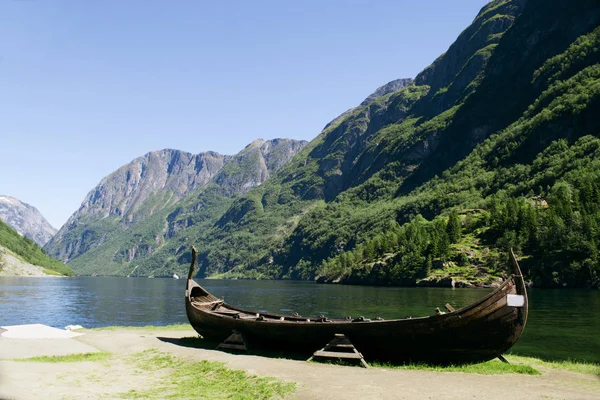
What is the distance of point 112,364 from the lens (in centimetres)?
2775

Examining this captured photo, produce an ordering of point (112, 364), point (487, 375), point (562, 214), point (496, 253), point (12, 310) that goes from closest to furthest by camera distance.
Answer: point (487, 375), point (112, 364), point (12, 310), point (562, 214), point (496, 253)

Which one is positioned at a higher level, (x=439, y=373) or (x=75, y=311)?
(x=439, y=373)

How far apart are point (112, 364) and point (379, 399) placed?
17431 millimetres

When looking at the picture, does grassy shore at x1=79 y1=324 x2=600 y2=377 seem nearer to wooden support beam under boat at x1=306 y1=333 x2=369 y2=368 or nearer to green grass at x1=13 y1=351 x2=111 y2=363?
wooden support beam under boat at x1=306 y1=333 x2=369 y2=368

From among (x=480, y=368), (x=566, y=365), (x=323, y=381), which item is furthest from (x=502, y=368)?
(x=323, y=381)

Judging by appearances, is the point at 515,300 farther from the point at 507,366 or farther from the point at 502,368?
the point at 507,366

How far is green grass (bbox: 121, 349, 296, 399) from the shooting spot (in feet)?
65.5

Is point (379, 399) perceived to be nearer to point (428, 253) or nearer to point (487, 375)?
point (487, 375)

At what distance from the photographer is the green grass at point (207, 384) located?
19969mm

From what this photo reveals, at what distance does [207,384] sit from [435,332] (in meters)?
12.6

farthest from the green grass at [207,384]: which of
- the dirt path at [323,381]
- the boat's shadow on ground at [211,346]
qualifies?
the boat's shadow on ground at [211,346]

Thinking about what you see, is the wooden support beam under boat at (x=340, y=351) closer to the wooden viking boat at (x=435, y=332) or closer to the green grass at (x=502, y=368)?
the wooden viking boat at (x=435, y=332)

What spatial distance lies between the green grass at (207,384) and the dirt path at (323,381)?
0.77m

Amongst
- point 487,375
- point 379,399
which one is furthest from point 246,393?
point 487,375
